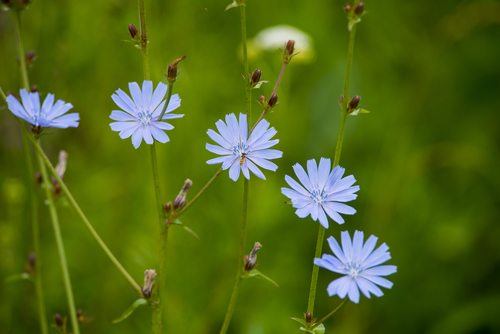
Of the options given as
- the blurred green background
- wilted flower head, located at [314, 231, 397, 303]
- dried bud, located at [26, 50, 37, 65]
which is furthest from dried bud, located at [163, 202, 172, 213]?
the blurred green background

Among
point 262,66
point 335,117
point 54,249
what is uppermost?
point 262,66

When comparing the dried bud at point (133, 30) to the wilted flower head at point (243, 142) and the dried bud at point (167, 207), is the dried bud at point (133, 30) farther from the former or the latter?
the dried bud at point (167, 207)

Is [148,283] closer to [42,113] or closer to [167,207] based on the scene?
[167,207]

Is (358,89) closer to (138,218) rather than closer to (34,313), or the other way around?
(138,218)

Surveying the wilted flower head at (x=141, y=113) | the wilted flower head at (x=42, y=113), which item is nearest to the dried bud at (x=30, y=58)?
the wilted flower head at (x=42, y=113)

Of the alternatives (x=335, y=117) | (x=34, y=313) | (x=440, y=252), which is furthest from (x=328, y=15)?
(x=34, y=313)

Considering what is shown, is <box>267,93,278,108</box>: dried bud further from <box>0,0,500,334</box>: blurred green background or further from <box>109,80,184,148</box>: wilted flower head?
<box>0,0,500,334</box>: blurred green background
